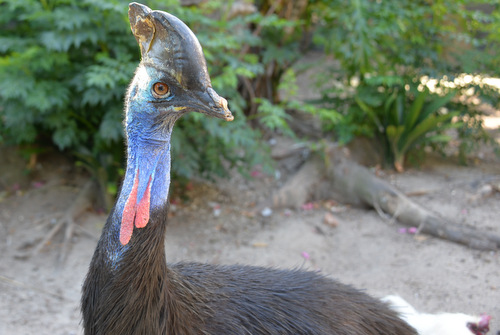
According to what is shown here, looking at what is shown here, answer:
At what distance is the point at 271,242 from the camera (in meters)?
4.22

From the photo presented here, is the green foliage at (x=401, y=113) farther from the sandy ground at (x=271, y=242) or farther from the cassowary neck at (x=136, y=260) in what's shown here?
the cassowary neck at (x=136, y=260)

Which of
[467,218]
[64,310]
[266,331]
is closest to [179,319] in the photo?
[266,331]

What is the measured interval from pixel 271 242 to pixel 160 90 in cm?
290

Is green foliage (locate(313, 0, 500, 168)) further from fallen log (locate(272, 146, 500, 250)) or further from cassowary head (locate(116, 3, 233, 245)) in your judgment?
cassowary head (locate(116, 3, 233, 245))

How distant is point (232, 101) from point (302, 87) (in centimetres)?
358

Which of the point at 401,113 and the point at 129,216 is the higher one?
the point at 129,216

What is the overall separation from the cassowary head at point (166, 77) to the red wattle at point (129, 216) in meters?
0.19

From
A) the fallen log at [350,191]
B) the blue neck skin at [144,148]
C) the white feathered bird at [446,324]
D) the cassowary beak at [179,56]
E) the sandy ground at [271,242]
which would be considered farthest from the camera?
the fallen log at [350,191]

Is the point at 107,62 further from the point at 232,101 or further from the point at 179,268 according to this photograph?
the point at 179,268

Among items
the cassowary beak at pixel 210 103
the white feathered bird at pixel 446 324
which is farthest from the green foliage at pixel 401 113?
the cassowary beak at pixel 210 103

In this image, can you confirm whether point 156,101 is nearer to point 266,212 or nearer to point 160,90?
point 160,90

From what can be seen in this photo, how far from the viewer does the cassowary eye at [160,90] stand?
1.51 metres


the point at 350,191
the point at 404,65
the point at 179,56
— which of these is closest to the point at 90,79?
the point at 179,56

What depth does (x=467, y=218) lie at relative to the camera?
4.11m
